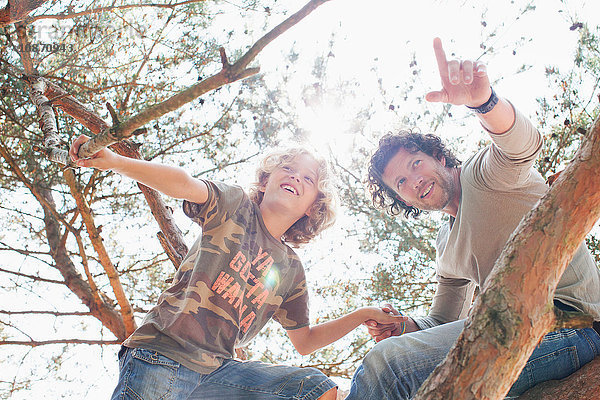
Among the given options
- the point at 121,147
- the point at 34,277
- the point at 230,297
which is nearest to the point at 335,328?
the point at 230,297

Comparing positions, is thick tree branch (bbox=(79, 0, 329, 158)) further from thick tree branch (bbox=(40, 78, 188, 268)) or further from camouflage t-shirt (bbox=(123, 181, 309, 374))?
thick tree branch (bbox=(40, 78, 188, 268))

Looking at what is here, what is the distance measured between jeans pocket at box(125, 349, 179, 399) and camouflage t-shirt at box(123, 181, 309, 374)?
0.9 inches

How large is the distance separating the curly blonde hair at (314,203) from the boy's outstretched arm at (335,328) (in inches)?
17.0

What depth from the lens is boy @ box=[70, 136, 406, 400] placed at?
4.85 ft

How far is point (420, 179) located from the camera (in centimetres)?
194

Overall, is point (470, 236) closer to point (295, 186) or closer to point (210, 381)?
point (295, 186)

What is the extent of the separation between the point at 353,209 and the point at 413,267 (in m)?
0.61

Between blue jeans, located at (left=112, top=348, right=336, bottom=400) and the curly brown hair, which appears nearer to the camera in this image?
blue jeans, located at (left=112, top=348, right=336, bottom=400)


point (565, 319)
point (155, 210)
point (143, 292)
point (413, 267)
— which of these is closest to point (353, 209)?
point (413, 267)

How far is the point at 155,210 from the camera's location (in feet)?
8.11

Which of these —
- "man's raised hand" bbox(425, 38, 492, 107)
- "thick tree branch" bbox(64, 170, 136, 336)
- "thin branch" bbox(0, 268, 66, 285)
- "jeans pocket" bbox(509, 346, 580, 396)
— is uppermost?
"thin branch" bbox(0, 268, 66, 285)

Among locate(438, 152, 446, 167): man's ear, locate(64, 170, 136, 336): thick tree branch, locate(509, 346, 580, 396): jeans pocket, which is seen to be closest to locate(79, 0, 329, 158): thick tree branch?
locate(438, 152, 446, 167): man's ear

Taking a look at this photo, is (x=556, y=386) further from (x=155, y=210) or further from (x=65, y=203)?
(x=65, y=203)

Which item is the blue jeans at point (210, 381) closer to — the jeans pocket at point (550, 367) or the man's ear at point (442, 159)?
the jeans pocket at point (550, 367)
